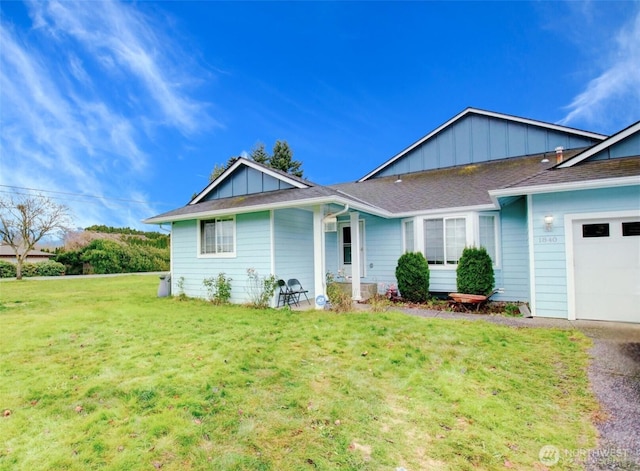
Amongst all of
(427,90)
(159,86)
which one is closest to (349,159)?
(427,90)

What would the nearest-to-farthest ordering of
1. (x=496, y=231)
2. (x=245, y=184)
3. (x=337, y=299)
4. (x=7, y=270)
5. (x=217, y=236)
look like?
(x=337, y=299), (x=496, y=231), (x=217, y=236), (x=245, y=184), (x=7, y=270)

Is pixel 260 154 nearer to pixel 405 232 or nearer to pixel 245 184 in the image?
pixel 245 184

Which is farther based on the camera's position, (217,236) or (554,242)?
(217,236)

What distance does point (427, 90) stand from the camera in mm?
21266

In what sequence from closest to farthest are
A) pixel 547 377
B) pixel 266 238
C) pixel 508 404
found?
pixel 508 404 < pixel 547 377 < pixel 266 238

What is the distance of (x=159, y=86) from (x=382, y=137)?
1661 centimetres

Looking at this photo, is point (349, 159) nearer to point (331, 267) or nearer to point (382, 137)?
point (382, 137)

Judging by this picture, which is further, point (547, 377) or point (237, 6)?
point (237, 6)

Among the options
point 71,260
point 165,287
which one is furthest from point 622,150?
point 71,260

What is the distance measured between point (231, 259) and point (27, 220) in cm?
1941

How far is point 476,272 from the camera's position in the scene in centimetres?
852

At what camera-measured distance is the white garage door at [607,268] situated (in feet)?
20.9

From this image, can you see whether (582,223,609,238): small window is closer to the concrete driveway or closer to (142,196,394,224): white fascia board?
the concrete driveway


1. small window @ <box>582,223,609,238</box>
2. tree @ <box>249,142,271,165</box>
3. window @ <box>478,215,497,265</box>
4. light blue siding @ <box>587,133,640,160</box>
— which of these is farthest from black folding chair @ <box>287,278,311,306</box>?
tree @ <box>249,142,271,165</box>
